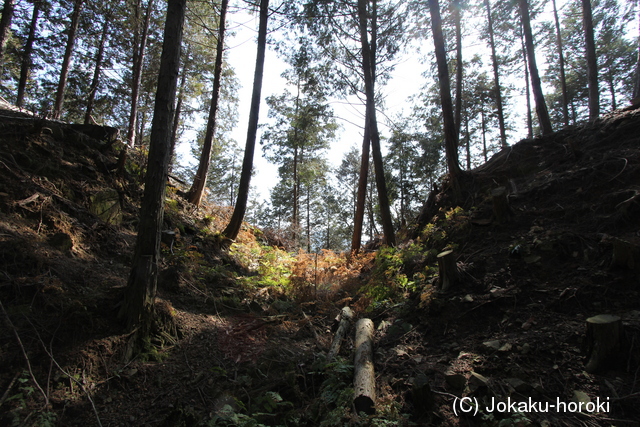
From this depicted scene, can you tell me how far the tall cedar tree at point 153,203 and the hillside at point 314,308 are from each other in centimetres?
27

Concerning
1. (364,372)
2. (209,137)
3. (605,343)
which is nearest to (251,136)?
(209,137)

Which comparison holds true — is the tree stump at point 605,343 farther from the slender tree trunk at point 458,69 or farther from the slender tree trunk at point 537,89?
the slender tree trunk at point 458,69

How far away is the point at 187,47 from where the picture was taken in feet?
48.7

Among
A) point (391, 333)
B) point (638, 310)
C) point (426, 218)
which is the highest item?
point (426, 218)

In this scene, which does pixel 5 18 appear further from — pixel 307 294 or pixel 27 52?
pixel 307 294

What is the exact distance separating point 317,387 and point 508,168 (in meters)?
6.77

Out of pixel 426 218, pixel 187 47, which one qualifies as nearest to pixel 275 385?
pixel 426 218

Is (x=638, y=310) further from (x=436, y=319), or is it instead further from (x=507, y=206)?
(x=507, y=206)

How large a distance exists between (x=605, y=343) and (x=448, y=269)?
Answer: 204 centimetres

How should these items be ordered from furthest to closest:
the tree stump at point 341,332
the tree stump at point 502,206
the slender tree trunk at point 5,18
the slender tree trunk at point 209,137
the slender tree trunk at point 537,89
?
the slender tree trunk at point 209,137 → the slender tree trunk at point 537,89 → the slender tree trunk at point 5,18 → the tree stump at point 502,206 → the tree stump at point 341,332

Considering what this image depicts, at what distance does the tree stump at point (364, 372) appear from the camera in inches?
107

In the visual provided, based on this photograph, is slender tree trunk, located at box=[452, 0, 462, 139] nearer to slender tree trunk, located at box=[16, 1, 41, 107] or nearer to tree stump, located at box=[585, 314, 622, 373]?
tree stump, located at box=[585, 314, 622, 373]

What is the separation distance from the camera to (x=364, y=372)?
3188 millimetres

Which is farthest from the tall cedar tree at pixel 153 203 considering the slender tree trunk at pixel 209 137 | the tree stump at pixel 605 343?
the slender tree trunk at pixel 209 137
